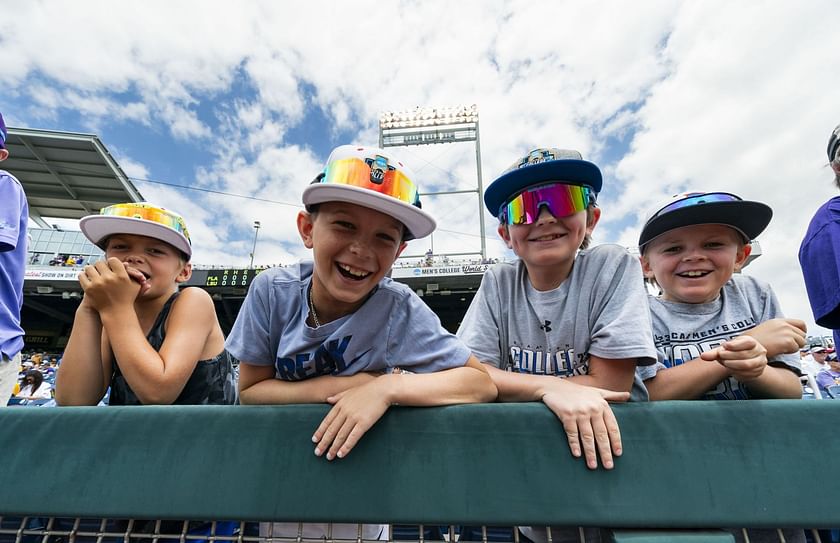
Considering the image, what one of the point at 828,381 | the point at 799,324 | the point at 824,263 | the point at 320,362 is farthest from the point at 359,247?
the point at 828,381

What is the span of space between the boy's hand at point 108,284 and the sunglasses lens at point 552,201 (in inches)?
55.4

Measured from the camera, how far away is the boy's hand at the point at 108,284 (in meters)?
1.32

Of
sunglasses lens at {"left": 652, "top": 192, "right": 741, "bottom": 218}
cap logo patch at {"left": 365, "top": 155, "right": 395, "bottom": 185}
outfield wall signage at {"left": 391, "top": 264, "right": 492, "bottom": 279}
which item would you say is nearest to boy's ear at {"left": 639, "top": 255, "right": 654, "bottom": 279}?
sunglasses lens at {"left": 652, "top": 192, "right": 741, "bottom": 218}

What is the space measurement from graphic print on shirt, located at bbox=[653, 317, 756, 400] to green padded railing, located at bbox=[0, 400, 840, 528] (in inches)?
26.0

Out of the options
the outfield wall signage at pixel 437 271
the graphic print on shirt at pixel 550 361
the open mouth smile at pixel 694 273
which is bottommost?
the graphic print on shirt at pixel 550 361

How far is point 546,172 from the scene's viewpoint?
1429 millimetres

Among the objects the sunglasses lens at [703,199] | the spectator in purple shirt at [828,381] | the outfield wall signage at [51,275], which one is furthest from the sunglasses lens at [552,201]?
the outfield wall signage at [51,275]

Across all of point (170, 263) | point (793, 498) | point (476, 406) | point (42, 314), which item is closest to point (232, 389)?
point (170, 263)

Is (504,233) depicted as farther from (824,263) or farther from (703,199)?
(824,263)

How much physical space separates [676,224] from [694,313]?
371 millimetres

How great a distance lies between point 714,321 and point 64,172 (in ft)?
81.5

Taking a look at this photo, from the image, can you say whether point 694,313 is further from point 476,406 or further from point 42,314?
point 42,314

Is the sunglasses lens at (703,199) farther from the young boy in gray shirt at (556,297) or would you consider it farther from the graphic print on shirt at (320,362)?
the graphic print on shirt at (320,362)

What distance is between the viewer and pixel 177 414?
0.89 m
